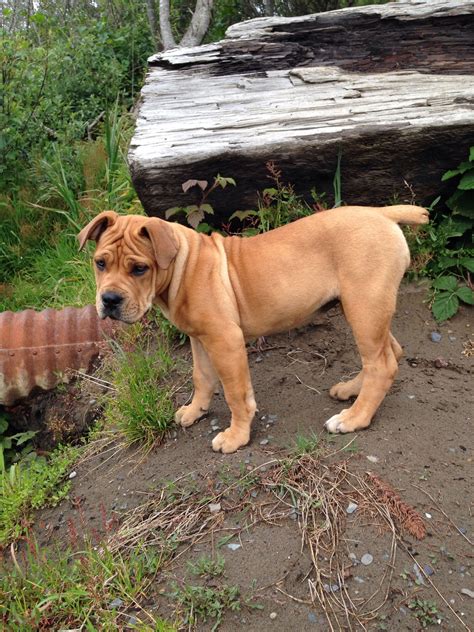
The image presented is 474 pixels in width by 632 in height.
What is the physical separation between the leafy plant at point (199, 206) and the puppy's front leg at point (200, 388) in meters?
1.17

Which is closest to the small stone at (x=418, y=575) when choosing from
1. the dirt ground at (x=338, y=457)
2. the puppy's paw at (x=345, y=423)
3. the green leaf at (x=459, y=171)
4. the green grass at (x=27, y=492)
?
the dirt ground at (x=338, y=457)

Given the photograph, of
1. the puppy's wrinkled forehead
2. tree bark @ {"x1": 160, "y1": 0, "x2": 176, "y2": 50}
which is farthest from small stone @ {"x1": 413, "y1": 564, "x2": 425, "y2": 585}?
tree bark @ {"x1": 160, "y1": 0, "x2": 176, "y2": 50}

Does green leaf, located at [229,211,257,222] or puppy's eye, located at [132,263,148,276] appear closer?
puppy's eye, located at [132,263,148,276]

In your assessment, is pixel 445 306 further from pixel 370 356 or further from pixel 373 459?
pixel 373 459

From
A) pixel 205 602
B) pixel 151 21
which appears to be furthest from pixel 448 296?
pixel 151 21

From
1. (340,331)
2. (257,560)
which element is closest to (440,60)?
(340,331)

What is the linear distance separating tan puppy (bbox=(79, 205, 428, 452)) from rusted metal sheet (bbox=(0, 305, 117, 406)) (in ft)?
5.49

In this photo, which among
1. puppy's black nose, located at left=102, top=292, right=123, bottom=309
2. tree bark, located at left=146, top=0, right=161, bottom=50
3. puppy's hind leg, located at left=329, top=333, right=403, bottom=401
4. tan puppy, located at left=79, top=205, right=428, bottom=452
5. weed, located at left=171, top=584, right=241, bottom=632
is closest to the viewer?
weed, located at left=171, top=584, right=241, bottom=632

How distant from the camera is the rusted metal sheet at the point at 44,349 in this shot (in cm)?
513

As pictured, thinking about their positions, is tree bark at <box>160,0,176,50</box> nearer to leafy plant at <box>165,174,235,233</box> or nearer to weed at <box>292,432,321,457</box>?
leafy plant at <box>165,174,235,233</box>

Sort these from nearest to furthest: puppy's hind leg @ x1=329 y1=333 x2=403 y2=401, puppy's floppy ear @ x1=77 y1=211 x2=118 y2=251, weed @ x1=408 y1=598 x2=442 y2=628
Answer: weed @ x1=408 y1=598 x2=442 y2=628 → puppy's floppy ear @ x1=77 y1=211 x2=118 y2=251 → puppy's hind leg @ x1=329 y1=333 x2=403 y2=401

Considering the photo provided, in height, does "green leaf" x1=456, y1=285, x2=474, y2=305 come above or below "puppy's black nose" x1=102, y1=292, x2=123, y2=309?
below

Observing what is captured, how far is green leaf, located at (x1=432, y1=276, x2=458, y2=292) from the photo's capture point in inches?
192

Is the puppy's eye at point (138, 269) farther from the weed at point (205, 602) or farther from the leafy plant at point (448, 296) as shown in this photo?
the leafy plant at point (448, 296)
